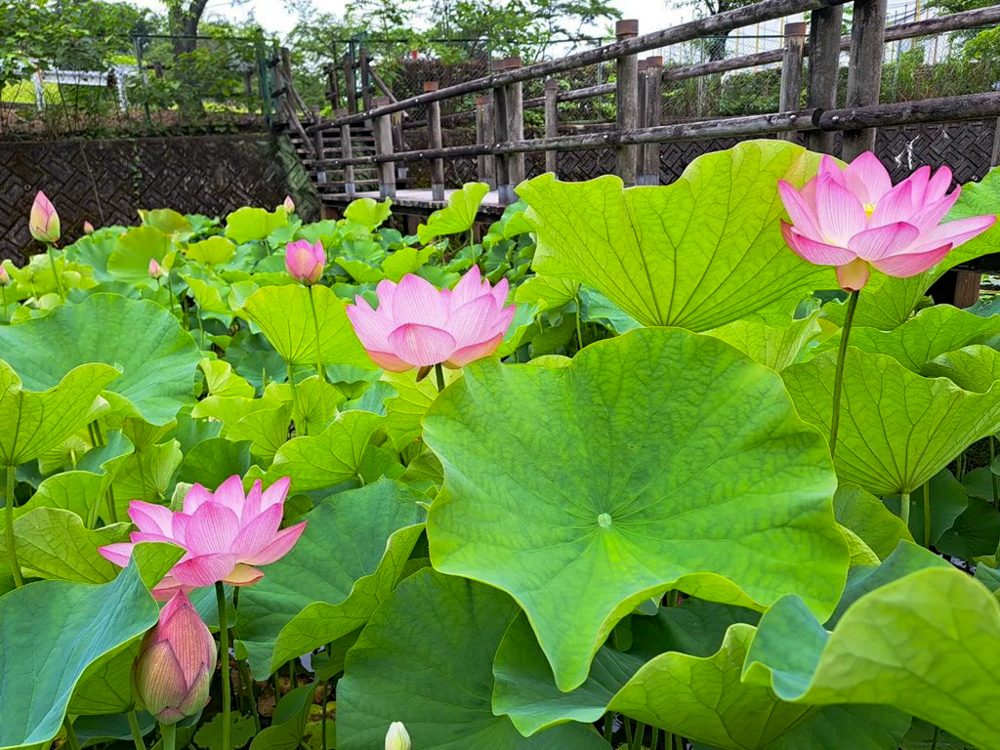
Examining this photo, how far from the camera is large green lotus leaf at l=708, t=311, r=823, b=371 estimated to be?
57 centimetres

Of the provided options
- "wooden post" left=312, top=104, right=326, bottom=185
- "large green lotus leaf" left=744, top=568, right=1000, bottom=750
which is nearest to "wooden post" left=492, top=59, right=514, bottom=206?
"large green lotus leaf" left=744, top=568, right=1000, bottom=750

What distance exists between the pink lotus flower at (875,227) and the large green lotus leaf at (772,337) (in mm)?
133

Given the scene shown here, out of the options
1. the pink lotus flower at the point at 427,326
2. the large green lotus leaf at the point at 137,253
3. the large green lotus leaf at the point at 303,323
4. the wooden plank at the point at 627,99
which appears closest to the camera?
the pink lotus flower at the point at 427,326

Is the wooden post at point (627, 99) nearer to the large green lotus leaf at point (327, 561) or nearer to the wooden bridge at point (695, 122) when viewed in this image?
the wooden bridge at point (695, 122)

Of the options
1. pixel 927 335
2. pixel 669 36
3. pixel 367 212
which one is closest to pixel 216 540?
pixel 927 335

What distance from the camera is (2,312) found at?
1.58m

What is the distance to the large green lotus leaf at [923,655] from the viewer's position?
0.21m

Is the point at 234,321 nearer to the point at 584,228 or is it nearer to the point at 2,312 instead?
the point at 2,312

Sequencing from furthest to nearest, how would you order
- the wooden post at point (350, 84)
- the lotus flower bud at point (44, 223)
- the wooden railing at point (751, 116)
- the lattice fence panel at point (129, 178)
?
the wooden post at point (350, 84) → the lattice fence panel at point (129, 178) → the wooden railing at point (751, 116) → the lotus flower bud at point (44, 223)

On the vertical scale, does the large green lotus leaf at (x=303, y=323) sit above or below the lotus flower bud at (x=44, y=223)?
below

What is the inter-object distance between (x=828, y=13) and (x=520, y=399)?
62.5 inches

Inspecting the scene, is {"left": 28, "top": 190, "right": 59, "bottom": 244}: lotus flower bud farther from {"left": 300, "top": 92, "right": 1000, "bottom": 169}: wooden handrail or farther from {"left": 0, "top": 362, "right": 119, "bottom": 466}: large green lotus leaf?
{"left": 300, "top": 92, "right": 1000, "bottom": 169}: wooden handrail

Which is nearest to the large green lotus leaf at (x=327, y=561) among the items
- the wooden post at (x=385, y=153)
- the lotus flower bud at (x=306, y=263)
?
the lotus flower bud at (x=306, y=263)

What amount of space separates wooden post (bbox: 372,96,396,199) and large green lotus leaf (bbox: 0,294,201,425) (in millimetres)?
4399
